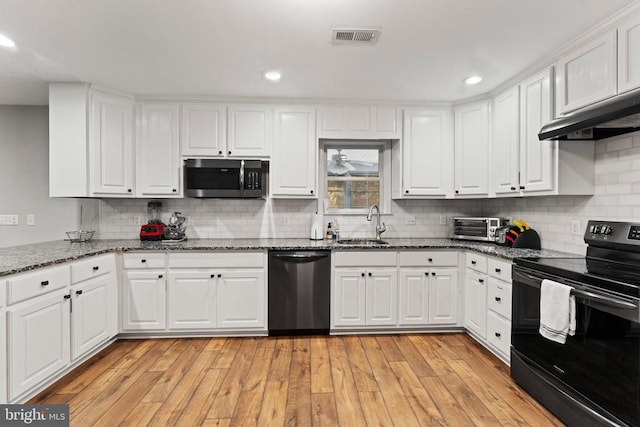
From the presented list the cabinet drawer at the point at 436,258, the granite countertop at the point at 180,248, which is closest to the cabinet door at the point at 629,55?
the granite countertop at the point at 180,248

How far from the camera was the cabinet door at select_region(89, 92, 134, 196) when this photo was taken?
10.5 feet

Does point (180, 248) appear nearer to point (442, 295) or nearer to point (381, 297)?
point (381, 297)

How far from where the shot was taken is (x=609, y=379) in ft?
5.49

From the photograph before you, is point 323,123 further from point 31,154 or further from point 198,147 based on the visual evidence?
point 31,154

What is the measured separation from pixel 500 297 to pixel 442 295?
687 mm

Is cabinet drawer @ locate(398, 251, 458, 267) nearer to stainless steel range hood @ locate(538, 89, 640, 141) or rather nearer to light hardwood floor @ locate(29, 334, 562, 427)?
Result: light hardwood floor @ locate(29, 334, 562, 427)

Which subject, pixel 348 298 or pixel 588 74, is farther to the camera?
pixel 348 298

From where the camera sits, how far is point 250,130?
11.7 ft

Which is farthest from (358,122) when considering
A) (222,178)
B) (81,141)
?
(81,141)

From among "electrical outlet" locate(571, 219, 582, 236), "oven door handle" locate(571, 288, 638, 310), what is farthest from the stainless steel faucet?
"oven door handle" locate(571, 288, 638, 310)

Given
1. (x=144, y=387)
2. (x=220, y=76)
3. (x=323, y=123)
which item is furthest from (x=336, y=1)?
(x=144, y=387)

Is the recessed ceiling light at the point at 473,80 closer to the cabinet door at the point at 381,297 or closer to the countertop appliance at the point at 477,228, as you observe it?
the countertop appliance at the point at 477,228

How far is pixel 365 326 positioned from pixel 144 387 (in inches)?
76.5

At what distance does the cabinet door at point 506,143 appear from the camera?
296cm
